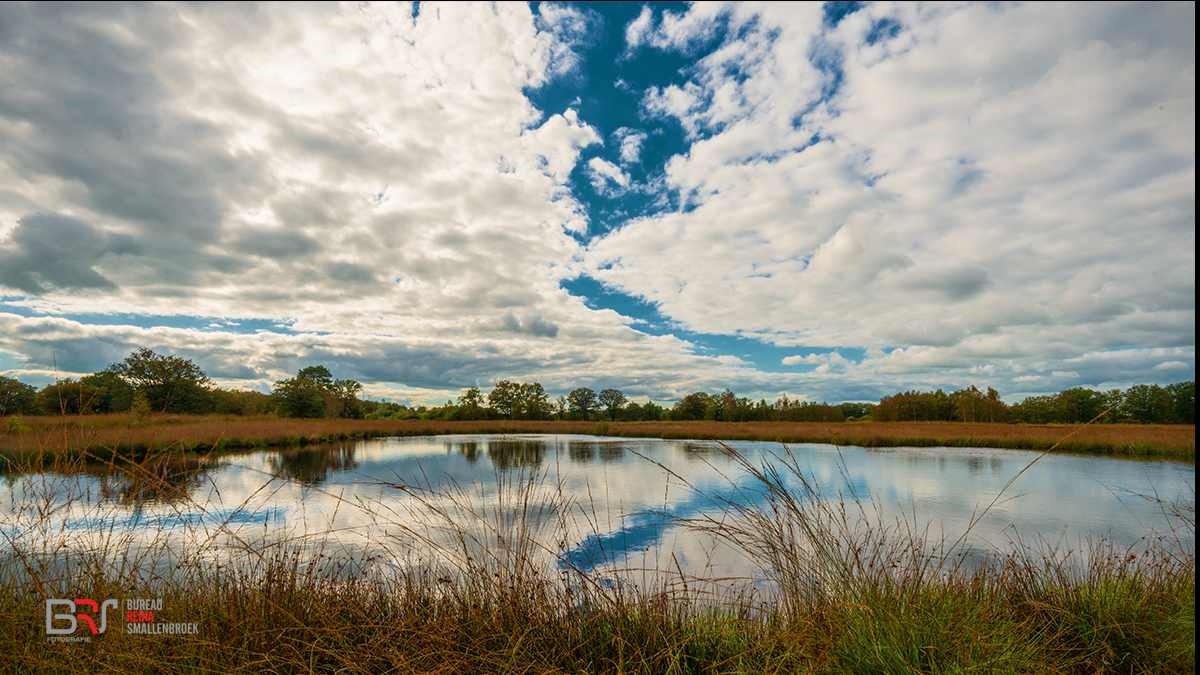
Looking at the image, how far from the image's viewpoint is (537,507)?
294 inches

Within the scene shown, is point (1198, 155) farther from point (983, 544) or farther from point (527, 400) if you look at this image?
point (527, 400)

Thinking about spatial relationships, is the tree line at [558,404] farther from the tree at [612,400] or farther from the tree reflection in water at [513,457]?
the tree reflection in water at [513,457]

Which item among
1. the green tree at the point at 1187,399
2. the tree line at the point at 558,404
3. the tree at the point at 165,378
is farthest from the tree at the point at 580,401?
the green tree at the point at 1187,399

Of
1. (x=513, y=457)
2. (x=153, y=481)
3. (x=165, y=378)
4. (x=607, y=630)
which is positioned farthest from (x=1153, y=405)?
(x=165, y=378)

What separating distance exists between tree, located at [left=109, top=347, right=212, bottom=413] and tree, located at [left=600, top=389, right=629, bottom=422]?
5473 centimetres

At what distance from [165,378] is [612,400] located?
58.7 meters

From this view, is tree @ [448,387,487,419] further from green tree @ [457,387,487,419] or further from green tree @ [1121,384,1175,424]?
green tree @ [1121,384,1175,424]

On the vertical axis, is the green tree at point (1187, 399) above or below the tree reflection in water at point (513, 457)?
above

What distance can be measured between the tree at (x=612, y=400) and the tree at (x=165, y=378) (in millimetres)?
54726

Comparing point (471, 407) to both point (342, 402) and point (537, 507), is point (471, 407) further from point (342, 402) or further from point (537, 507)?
point (537, 507)

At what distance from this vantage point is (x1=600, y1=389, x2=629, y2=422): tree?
7950 centimetres

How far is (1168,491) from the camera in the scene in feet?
35.7

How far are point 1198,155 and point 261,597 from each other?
198 inches

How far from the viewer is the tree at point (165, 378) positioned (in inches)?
1332
